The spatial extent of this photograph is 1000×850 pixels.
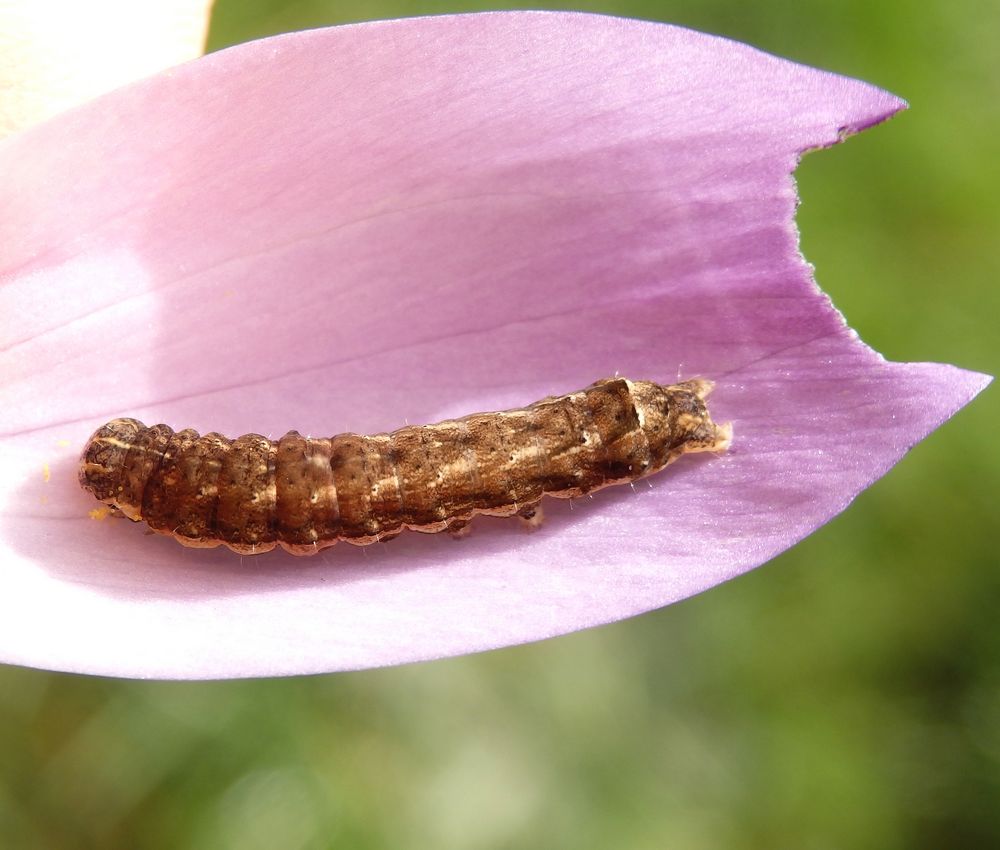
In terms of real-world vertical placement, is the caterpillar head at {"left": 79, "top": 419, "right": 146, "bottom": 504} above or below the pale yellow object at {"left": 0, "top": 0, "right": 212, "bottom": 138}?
below

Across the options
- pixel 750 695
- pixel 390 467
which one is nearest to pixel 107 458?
pixel 390 467

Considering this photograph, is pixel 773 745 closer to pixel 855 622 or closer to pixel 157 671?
pixel 855 622

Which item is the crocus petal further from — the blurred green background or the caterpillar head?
the blurred green background

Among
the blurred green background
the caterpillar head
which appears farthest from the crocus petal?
the blurred green background

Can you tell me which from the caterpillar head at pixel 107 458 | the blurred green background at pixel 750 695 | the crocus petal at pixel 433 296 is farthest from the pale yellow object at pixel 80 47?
the blurred green background at pixel 750 695

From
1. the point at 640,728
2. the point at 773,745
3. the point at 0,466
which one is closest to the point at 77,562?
the point at 0,466

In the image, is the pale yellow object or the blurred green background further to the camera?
the blurred green background
